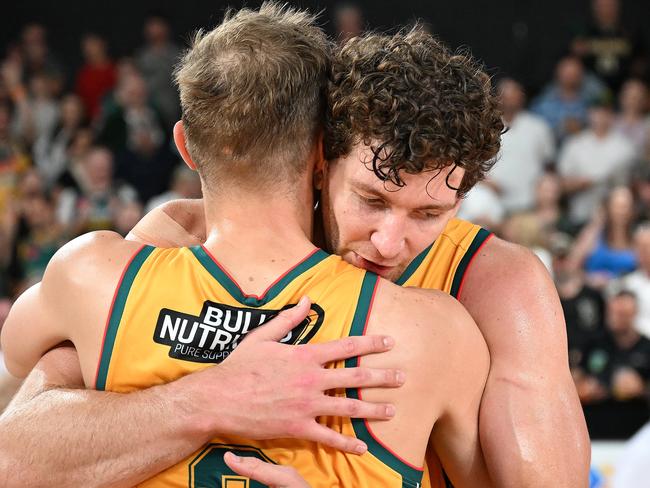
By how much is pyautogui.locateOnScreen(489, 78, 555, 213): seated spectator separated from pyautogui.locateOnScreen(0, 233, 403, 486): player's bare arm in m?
7.42

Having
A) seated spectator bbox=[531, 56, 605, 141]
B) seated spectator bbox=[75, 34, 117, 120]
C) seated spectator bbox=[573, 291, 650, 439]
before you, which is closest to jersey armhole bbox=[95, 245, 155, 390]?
seated spectator bbox=[573, 291, 650, 439]

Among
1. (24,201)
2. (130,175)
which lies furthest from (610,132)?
(24,201)

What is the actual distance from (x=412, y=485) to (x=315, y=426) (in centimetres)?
27

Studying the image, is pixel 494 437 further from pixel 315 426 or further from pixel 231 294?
pixel 231 294

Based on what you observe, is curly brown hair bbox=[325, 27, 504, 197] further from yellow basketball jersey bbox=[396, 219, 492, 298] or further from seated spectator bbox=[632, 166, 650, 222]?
seated spectator bbox=[632, 166, 650, 222]

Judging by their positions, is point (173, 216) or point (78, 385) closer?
point (78, 385)

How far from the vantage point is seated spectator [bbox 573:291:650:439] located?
6.77 metres

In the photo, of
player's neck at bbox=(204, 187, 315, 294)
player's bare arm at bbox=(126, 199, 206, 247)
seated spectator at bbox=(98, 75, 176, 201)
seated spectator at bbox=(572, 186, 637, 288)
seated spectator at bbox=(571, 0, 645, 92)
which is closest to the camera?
player's neck at bbox=(204, 187, 315, 294)

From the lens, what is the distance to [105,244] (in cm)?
242

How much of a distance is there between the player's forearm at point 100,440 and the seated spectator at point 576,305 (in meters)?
5.46

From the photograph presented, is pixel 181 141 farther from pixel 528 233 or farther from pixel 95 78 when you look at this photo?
pixel 95 78

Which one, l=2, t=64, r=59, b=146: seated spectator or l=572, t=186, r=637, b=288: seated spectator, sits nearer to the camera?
l=572, t=186, r=637, b=288: seated spectator

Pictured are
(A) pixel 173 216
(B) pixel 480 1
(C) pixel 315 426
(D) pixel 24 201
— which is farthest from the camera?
(B) pixel 480 1

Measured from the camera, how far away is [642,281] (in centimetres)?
791
